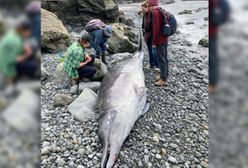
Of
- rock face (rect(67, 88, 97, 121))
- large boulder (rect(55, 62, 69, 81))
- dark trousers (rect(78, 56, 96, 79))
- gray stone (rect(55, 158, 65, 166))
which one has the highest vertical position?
dark trousers (rect(78, 56, 96, 79))

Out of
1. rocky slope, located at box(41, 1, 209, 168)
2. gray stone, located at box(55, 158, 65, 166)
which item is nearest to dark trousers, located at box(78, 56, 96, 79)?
rocky slope, located at box(41, 1, 209, 168)

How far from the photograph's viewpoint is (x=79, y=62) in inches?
220

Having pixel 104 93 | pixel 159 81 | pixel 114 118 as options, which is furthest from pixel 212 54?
pixel 159 81

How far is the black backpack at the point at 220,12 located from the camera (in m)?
0.73

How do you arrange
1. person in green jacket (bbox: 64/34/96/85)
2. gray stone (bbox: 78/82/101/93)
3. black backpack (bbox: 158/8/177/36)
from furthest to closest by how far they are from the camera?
gray stone (bbox: 78/82/101/93) < person in green jacket (bbox: 64/34/96/85) < black backpack (bbox: 158/8/177/36)

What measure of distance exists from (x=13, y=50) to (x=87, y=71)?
199 inches

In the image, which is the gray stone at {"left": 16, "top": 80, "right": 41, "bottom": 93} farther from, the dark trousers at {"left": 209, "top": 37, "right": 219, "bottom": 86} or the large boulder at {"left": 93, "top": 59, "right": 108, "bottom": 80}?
the large boulder at {"left": 93, "top": 59, "right": 108, "bottom": 80}

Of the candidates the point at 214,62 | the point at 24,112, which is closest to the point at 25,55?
the point at 24,112

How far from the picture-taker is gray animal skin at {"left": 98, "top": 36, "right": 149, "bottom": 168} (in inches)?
147

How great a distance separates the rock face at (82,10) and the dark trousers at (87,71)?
353 inches

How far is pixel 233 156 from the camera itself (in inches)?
28.1

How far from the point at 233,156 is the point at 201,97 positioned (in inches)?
204

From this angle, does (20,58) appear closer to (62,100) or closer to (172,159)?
(172,159)

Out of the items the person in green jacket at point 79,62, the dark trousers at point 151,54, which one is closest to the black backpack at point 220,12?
the person in green jacket at point 79,62
